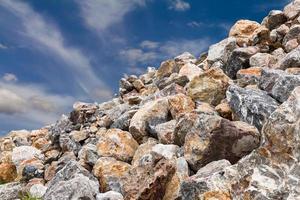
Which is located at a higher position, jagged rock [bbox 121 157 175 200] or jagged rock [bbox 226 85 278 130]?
jagged rock [bbox 226 85 278 130]

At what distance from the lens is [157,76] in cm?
3519

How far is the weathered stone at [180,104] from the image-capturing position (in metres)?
22.0

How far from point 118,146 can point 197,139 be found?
6.11 meters

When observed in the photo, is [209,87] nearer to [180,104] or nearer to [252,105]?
[180,104]

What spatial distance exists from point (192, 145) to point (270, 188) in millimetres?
5277

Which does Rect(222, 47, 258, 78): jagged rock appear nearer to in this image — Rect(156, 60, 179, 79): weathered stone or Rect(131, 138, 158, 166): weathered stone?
Rect(156, 60, 179, 79): weathered stone

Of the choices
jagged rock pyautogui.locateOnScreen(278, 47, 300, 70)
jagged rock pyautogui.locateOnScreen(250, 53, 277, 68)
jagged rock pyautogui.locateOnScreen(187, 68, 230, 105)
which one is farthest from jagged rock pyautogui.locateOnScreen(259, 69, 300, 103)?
jagged rock pyautogui.locateOnScreen(250, 53, 277, 68)

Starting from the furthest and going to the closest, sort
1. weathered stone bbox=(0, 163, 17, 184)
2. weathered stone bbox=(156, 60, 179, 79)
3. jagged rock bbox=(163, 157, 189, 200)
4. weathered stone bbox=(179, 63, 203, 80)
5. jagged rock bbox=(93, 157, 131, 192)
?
weathered stone bbox=(156, 60, 179, 79), weathered stone bbox=(179, 63, 203, 80), weathered stone bbox=(0, 163, 17, 184), jagged rock bbox=(93, 157, 131, 192), jagged rock bbox=(163, 157, 189, 200)

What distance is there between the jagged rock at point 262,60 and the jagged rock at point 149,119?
598 centimetres

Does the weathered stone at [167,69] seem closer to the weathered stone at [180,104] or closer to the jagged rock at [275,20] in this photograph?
the jagged rock at [275,20]

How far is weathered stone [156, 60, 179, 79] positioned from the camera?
34500 mm

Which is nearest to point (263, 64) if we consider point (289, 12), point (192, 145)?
point (289, 12)

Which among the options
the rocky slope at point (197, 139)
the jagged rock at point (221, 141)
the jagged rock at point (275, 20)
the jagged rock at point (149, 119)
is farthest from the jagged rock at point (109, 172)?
the jagged rock at point (275, 20)

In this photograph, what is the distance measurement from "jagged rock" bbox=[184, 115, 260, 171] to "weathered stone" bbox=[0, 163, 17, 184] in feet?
47.3
